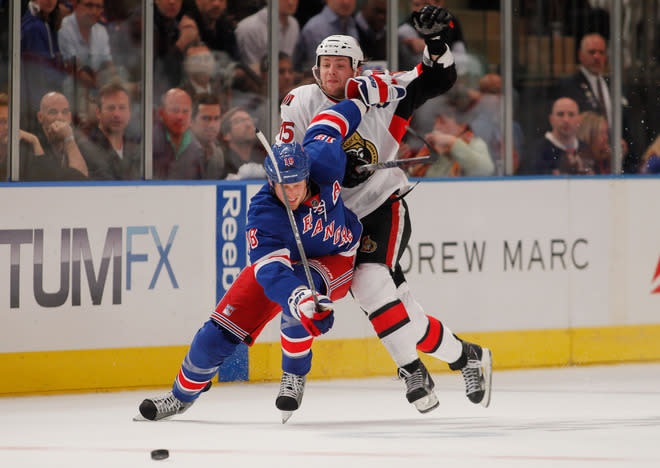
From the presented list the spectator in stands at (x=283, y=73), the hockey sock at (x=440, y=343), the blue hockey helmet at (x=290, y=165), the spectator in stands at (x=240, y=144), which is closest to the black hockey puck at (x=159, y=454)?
the blue hockey helmet at (x=290, y=165)

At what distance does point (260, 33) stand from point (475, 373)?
199 centimetres

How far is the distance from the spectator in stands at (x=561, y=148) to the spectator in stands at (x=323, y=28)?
1086 millimetres

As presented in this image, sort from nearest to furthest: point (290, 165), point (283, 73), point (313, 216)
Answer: point (290, 165) < point (313, 216) < point (283, 73)

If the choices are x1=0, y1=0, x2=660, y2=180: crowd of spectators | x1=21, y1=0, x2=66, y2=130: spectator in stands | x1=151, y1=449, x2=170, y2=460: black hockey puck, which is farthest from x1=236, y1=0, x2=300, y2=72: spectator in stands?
x1=151, y1=449, x2=170, y2=460: black hockey puck

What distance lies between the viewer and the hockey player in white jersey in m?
4.24

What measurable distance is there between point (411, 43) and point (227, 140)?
1029 mm

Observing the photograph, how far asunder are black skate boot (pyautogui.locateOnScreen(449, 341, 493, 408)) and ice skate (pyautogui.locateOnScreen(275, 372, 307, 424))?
0.57 m

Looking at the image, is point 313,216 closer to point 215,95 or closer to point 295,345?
point 295,345

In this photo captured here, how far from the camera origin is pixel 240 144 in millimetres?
5547

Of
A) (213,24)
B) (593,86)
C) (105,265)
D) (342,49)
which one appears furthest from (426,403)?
(593,86)

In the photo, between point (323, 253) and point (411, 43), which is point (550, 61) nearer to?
point (411, 43)

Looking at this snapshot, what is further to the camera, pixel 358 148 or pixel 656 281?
pixel 656 281

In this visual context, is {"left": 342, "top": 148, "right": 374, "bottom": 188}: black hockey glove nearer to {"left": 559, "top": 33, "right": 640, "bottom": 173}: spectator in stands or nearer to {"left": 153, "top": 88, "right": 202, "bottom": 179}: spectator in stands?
{"left": 153, "top": 88, "right": 202, "bottom": 179}: spectator in stands

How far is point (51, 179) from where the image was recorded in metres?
5.10
